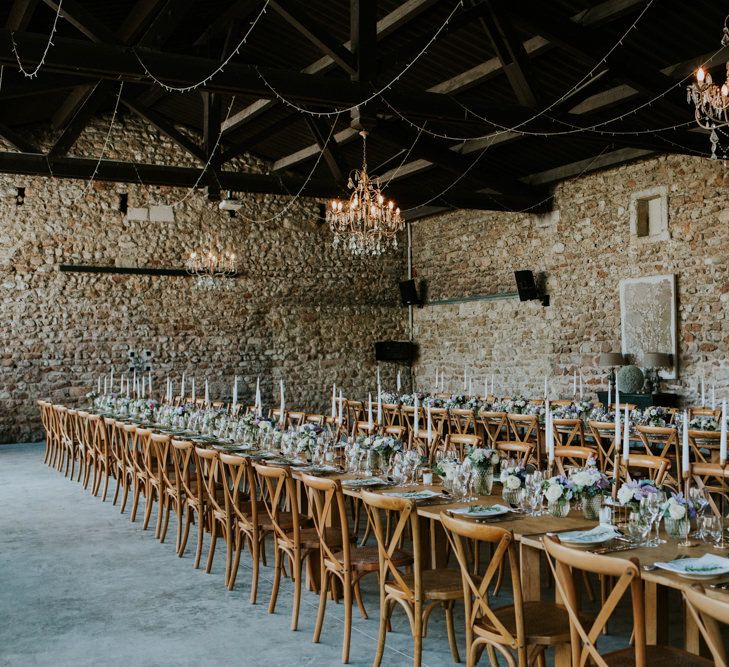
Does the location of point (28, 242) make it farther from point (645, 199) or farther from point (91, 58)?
point (645, 199)

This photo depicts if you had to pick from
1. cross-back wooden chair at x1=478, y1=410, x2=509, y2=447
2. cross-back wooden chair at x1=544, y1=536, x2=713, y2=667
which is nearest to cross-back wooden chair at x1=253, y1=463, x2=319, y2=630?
cross-back wooden chair at x1=544, y1=536, x2=713, y2=667

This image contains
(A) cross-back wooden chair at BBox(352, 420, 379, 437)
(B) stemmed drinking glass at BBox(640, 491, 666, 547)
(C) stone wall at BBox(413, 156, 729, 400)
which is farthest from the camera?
(C) stone wall at BBox(413, 156, 729, 400)

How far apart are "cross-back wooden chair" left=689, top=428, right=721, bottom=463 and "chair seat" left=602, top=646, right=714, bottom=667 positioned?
3283 millimetres

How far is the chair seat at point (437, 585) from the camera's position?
131 inches

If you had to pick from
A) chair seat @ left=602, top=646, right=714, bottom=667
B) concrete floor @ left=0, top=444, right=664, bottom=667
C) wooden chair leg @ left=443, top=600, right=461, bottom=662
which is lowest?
concrete floor @ left=0, top=444, right=664, bottom=667

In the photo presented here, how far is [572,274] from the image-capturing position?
480 inches

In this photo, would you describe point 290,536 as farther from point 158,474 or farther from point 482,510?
point 158,474

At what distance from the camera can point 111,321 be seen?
1338cm

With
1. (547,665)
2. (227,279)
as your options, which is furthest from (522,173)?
(547,665)

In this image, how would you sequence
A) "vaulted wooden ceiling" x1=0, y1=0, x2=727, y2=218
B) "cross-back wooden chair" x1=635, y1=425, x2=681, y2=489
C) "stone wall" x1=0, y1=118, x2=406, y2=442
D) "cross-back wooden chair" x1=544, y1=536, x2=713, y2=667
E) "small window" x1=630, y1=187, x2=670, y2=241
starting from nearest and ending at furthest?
"cross-back wooden chair" x1=544, y1=536, x2=713, y2=667, "cross-back wooden chair" x1=635, y1=425, x2=681, y2=489, "vaulted wooden ceiling" x1=0, y1=0, x2=727, y2=218, "small window" x1=630, y1=187, x2=670, y2=241, "stone wall" x1=0, y1=118, x2=406, y2=442

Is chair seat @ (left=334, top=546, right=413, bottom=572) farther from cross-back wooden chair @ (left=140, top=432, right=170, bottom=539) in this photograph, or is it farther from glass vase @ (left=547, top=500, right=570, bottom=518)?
cross-back wooden chair @ (left=140, top=432, right=170, bottom=539)

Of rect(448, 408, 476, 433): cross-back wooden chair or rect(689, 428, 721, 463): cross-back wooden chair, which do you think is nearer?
rect(689, 428, 721, 463): cross-back wooden chair

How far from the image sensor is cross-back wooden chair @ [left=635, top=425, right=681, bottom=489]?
19.1ft

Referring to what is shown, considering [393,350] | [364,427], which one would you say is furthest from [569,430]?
[393,350]
